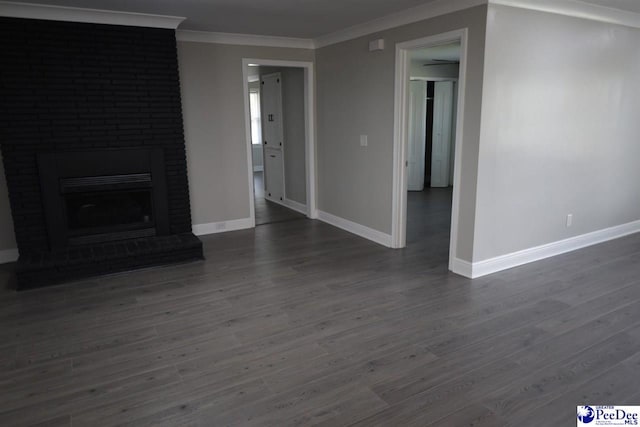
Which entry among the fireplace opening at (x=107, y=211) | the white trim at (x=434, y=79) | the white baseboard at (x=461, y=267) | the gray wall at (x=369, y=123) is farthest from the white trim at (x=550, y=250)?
the white trim at (x=434, y=79)

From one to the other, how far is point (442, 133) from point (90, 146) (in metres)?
6.51

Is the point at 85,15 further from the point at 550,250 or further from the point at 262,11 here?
the point at 550,250

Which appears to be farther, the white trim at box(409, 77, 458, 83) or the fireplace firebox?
the white trim at box(409, 77, 458, 83)

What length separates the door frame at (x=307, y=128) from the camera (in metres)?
5.50

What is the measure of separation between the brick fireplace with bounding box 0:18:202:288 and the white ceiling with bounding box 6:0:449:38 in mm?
382

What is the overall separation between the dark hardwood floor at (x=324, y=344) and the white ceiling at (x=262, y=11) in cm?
245

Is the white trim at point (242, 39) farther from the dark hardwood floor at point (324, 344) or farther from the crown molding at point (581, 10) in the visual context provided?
the crown molding at point (581, 10)

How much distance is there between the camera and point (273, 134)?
718cm

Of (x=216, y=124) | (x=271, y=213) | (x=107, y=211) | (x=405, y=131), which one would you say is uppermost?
(x=216, y=124)

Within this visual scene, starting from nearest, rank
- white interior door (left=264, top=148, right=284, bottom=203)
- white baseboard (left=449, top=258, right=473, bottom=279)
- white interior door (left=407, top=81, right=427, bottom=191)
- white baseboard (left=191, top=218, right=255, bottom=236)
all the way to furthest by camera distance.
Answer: white baseboard (left=449, top=258, right=473, bottom=279) < white baseboard (left=191, top=218, right=255, bottom=236) < white interior door (left=264, top=148, right=284, bottom=203) < white interior door (left=407, top=81, right=427, bottom=191)

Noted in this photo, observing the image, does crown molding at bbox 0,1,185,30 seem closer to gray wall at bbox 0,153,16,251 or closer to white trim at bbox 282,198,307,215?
gray wall at bbox 0,153,16,251

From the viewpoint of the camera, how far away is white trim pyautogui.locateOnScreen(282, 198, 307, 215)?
6.55 m

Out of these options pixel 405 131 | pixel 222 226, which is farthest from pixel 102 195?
pixel 405 131

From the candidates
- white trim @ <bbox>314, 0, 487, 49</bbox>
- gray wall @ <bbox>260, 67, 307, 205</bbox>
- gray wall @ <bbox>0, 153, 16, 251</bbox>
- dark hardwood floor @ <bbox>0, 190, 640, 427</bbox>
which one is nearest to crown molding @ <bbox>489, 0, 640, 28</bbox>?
white trim @ <bbox>314, 0, 487, 49</bbox>
